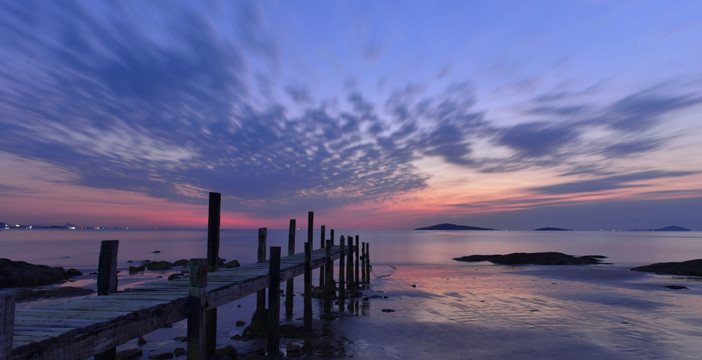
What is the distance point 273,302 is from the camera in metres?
9.95

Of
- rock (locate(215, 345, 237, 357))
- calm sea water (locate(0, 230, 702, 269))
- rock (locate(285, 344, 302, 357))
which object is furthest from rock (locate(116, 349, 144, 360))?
calm sea water (locate(0, 230, 702, 269))

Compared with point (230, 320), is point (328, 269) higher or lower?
higher

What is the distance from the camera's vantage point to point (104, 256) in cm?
671

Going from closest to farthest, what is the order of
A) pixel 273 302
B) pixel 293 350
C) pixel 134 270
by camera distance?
pixel 273 302
pixel 293 350
pixel 134 270

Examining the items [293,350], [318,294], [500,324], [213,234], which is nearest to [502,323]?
[500,324]

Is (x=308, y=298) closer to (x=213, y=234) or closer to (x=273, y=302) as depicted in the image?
(x=273, y=302)

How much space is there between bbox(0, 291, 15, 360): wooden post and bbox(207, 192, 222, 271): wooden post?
661cm

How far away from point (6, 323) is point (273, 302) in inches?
270

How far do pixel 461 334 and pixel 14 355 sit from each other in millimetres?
12133

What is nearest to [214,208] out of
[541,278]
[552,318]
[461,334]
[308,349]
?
[308,349]

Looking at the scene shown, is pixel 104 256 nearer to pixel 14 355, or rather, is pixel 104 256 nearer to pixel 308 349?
pixel 14 355

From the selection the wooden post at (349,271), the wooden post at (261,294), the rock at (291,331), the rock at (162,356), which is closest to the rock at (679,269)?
the wooden post at (349,271)

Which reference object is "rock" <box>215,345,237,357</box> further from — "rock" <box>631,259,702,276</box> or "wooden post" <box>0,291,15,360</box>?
"rock" <box>631,259,702,276</box>

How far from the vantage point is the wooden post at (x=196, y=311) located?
6371mm
